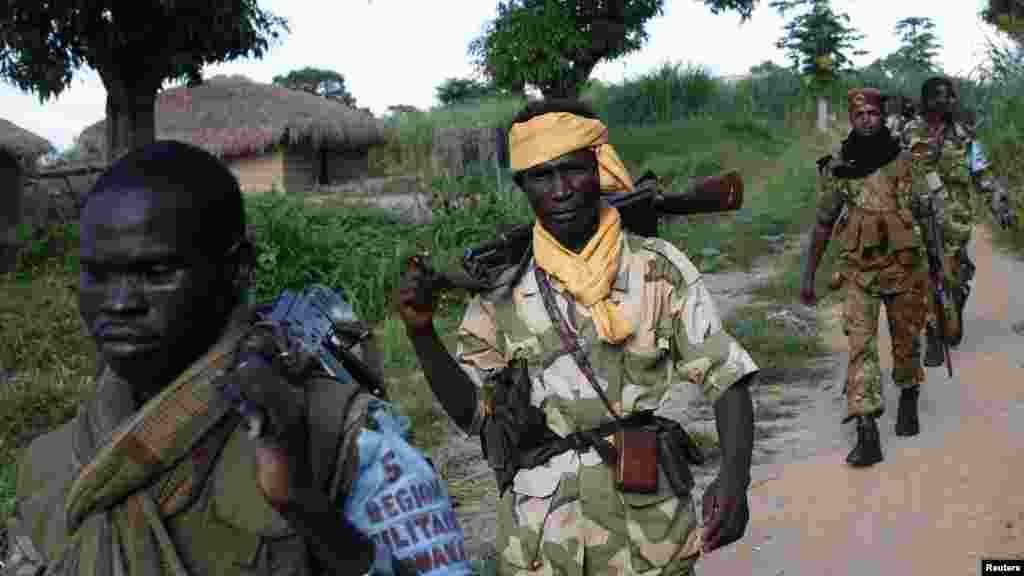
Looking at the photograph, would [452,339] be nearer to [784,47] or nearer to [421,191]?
[421,191]

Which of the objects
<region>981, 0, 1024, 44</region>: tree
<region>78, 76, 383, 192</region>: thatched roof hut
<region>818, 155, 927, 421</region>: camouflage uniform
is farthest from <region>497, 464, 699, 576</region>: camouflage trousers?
<region>78, 76, 383, 192</region>: thatched roof hut

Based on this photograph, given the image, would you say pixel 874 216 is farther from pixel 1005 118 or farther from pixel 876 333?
pixel 1005 118

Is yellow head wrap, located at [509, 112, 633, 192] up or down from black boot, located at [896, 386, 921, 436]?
up

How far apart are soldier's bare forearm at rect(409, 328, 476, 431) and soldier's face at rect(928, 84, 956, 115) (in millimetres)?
6057

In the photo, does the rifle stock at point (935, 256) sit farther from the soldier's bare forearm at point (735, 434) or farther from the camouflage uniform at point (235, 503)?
the camouflage uniform at point (235, 503)

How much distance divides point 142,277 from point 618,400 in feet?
4.85

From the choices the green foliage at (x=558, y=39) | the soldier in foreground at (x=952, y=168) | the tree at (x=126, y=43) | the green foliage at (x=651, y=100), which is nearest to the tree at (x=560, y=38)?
the green foliage at (x=558, y=39)

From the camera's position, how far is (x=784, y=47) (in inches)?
1298

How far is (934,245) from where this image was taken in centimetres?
661

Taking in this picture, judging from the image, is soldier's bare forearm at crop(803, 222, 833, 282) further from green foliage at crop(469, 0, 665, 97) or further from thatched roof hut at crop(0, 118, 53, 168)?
green foliage at crop(469, 0, 665, 97)

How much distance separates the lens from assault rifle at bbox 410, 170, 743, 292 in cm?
293

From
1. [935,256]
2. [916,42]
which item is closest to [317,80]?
[916,42]

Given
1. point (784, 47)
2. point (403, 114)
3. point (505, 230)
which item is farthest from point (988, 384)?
point (784, 47)

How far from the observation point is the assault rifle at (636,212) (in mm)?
2926
